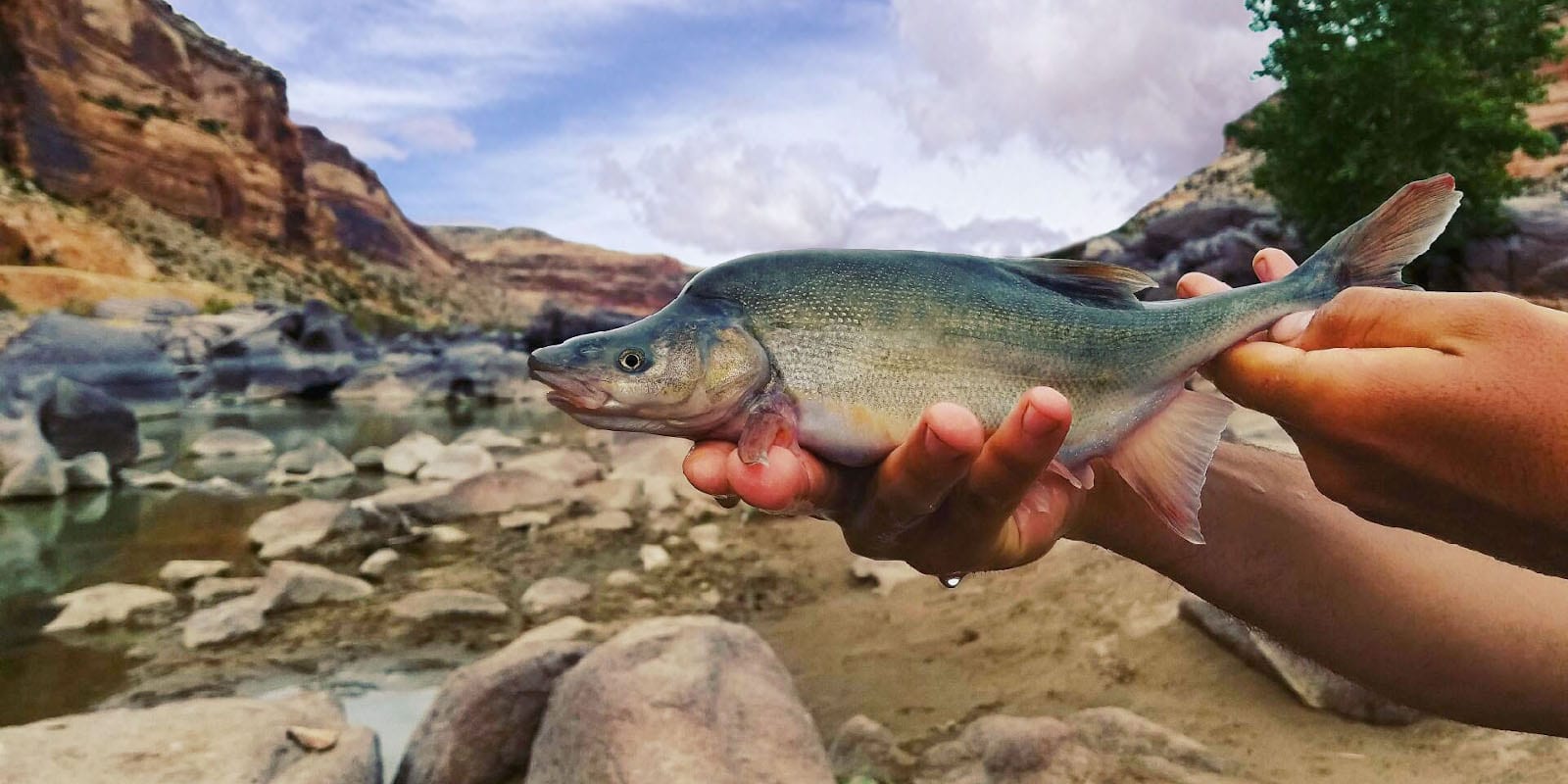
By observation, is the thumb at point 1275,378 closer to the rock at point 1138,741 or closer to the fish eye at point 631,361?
the fish eye at point 631,361

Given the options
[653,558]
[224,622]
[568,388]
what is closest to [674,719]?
[568,388]

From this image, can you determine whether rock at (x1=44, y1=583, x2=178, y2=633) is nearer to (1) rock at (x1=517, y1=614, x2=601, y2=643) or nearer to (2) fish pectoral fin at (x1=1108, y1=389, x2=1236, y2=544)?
(1) rock at (x1=517, y1=614, x2=601, y2=643)

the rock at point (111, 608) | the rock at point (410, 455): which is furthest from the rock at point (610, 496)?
the rock at point (111, 608)

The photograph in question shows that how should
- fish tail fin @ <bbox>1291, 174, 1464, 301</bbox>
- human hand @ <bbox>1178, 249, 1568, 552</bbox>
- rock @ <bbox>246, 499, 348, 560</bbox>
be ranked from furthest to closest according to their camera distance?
rock @ <bbox>246, 499, 348, 560</bbox>, fish tail fin @ <bbox>1291, 174, 1464, 301</bbox>, human hand @ <bbox>1178, 249, 1568, 552</bbox>

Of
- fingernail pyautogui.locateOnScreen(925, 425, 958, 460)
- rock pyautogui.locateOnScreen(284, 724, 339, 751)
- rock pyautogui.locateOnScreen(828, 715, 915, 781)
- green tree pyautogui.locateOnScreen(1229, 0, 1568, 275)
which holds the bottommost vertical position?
rock pyautogui.locateOnScreen(828, 715, 915, 781)

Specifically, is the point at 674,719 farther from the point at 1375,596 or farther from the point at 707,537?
the point at 707,537

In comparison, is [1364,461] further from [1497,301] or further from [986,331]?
[986,331]

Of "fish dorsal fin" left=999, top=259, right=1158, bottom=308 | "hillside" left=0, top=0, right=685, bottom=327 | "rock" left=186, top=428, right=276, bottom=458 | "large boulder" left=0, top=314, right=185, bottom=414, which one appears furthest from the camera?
"hillside" left=0, top=0, right=685, bottom=327

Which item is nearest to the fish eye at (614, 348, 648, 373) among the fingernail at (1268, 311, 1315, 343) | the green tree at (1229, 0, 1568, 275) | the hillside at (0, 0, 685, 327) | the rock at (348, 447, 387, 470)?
the fingernail at (1268, 311, 1315, 343)
